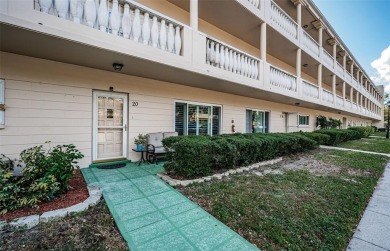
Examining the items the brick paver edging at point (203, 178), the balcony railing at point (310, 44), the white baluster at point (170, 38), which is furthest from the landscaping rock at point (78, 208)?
the balcony railing at point (310, 44)

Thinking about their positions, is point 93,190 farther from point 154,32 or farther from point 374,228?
point 374,228

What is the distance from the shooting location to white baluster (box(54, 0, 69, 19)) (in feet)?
11.1

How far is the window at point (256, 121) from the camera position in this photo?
10.6 metres

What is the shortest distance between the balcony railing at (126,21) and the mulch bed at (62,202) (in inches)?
135

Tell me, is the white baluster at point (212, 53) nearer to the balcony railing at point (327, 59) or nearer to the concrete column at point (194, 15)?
the concrete column at point (194, 15)

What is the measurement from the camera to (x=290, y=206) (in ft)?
11.0

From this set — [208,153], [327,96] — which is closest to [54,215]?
[208,153]

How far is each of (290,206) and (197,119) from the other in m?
5.31

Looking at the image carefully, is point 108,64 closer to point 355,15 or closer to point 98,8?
point 98,8

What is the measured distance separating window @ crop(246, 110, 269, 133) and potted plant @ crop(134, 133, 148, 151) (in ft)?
21.1

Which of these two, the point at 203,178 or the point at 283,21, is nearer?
the point at 203,178

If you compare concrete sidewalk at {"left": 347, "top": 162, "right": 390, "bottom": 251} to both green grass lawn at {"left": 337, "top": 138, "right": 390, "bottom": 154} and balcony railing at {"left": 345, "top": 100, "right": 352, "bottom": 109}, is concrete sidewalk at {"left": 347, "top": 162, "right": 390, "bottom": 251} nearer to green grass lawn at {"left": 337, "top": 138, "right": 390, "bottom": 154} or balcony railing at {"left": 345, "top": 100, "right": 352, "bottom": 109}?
green grass lawn at {"left": 337, "top": 138, "right": 390, "bottom": 154}

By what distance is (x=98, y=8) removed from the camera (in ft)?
12.9

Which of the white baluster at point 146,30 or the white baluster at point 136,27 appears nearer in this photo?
the white baluster at point 136,27
